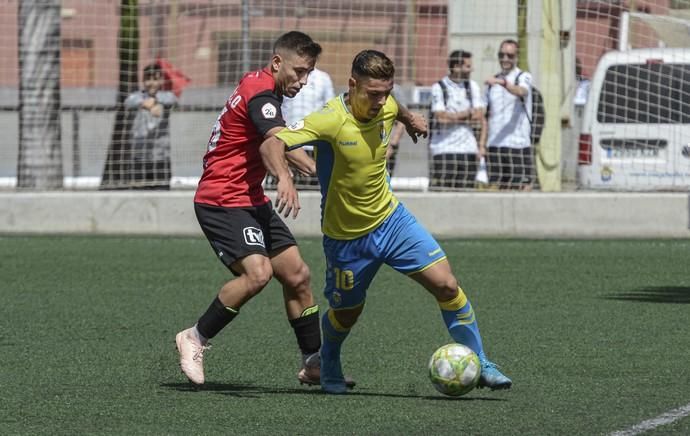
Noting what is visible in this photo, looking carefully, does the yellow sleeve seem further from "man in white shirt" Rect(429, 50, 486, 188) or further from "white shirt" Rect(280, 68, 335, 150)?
"white shirt" Rect(280, 68, 335, 150)

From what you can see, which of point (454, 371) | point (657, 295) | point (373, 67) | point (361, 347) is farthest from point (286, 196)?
point (657, 295)

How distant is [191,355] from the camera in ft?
26.5

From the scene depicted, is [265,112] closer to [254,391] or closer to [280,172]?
[280,172]

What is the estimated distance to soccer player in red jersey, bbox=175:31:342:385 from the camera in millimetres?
8094

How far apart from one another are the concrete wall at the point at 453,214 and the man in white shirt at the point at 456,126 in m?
0.69

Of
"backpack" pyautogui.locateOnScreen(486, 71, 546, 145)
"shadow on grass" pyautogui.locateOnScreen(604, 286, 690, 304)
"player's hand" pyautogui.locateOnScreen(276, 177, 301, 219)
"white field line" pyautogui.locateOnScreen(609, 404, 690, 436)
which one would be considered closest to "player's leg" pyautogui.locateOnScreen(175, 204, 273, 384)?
"player's hand" pyautogui.locateOnScreen(276, 177, 301, 219)

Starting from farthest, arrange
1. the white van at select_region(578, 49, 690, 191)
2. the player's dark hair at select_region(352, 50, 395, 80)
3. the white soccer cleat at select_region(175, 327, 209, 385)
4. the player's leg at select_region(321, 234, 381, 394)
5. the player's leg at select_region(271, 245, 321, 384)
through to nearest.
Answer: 1. the white van at select_region(578, 49, 690, 191)
2. the player's leg at select_region(271, 245, 321, 384)
3. the white soccer cleat at select_region(175, 327, 209, 385)
4. the player's leg at select_region(321, 234, 381, 394)
5. the player's dark hair at select_region(352, 50, 395, 80)

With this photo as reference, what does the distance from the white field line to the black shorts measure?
2.30m

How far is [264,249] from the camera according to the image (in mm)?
8203

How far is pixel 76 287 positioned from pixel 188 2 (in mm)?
8246

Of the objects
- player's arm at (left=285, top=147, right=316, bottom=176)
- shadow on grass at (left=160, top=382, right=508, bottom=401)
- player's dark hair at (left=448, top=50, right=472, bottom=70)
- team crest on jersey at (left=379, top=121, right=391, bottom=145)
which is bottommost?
shadow on grass at (left=160, top=382, right=508, bottom=401)

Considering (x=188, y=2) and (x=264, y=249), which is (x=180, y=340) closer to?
(x=264, y=249)

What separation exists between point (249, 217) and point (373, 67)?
117 centimetres

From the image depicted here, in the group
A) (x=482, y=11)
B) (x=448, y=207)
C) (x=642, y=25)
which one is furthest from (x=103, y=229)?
(x=642, y=25)
